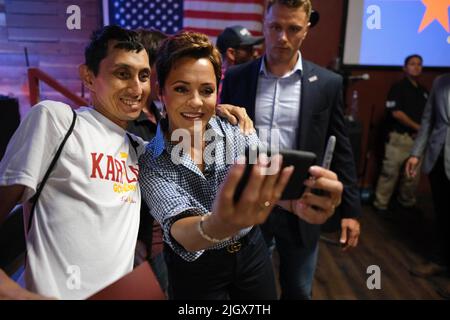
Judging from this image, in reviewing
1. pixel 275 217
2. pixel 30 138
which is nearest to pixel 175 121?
pixel 30 138

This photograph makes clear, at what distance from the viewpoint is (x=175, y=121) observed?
915mm

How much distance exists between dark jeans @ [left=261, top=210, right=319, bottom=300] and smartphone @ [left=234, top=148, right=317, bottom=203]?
0.72m

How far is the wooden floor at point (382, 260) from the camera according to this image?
2.35m

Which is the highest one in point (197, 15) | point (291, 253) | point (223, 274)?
point (197, 15)

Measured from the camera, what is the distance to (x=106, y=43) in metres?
0.88

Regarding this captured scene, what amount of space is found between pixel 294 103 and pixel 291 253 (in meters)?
0.61

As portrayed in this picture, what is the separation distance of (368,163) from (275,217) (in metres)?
3.13

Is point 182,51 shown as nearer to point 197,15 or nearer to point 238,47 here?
point 238,47

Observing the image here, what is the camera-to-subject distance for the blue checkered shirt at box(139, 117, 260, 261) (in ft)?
2.81

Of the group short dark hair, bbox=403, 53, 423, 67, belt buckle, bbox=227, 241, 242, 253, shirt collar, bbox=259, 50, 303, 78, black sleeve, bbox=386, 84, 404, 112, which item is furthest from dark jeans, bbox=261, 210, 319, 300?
short dark hair, bbox=403, 53, 423, 67

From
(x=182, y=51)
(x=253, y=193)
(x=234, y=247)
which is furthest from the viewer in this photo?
(x=234, y=247)

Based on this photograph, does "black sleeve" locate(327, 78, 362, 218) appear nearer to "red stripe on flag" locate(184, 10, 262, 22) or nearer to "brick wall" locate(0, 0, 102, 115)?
"brick wall" locate(0, 0, 102, 115)

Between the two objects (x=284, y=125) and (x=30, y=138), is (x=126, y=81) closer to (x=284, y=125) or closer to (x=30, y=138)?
(x=30, y=138)

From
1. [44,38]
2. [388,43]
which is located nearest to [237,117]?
[44,38]
